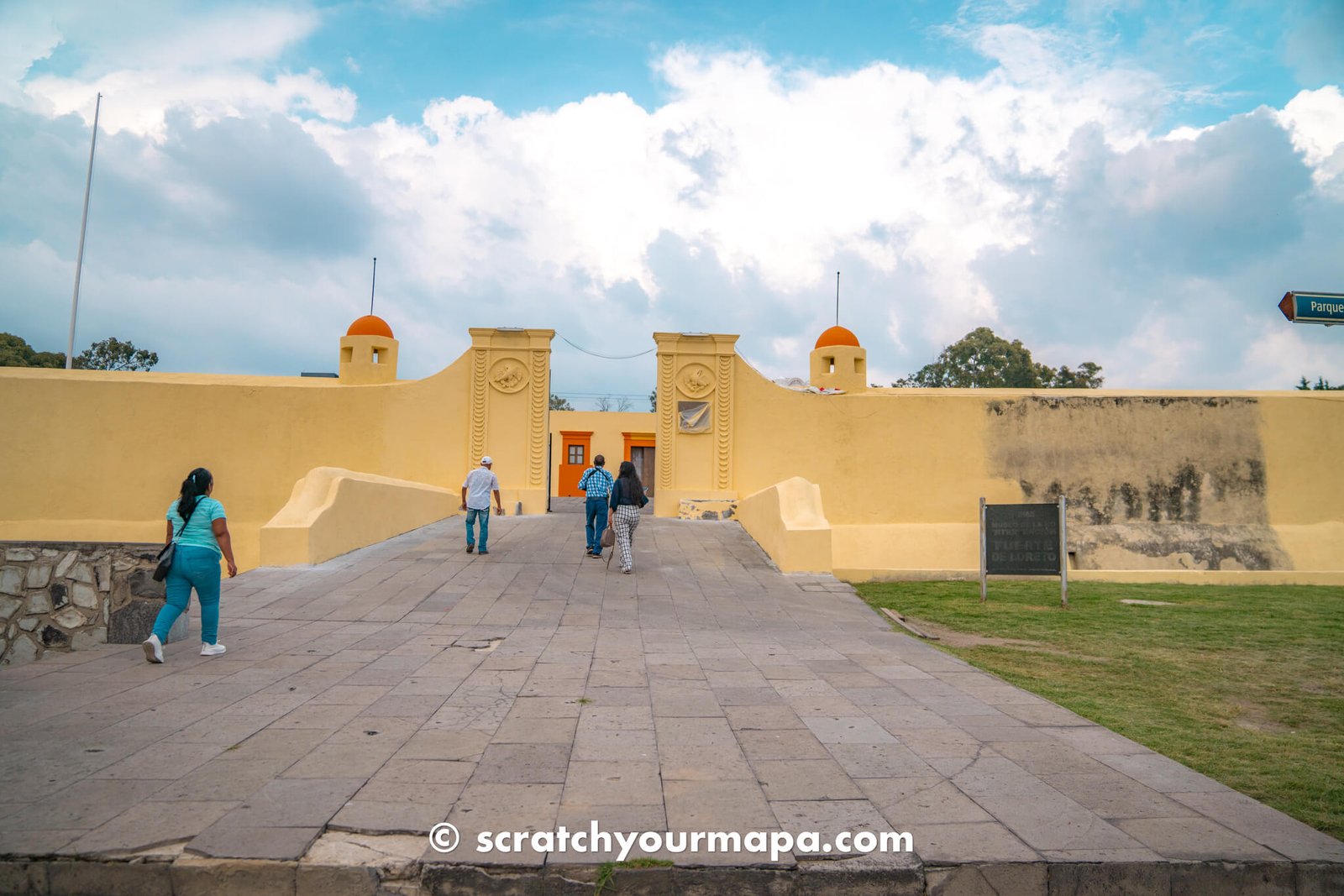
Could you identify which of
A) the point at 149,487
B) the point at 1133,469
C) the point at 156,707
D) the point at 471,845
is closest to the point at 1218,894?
the point at 471,845

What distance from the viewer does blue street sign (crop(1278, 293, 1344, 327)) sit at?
505 cm

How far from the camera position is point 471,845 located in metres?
2.87

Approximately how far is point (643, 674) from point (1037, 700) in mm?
2519

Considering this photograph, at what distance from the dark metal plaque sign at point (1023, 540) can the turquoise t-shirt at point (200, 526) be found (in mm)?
8059

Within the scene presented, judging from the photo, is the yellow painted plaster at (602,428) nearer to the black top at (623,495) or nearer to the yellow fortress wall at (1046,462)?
the yellow fortress wall at (1046,462)

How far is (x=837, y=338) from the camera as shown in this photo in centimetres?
1773

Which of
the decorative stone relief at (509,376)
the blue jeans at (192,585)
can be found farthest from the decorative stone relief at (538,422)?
the blue jeans at (192,585)

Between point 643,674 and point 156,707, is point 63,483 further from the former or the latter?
point 643,674

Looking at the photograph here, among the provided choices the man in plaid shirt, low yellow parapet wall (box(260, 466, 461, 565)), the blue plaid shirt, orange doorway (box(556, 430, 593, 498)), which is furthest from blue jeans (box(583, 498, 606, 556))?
orange doorway (box(556, 430, 593, 498))

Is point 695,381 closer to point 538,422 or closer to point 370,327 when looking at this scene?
point 538,422

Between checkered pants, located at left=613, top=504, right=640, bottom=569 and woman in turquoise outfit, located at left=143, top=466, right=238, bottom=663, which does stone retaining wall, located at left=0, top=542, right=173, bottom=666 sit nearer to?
woman in turquoise outfit, located at left=143, top=466, right=238, bottom=663

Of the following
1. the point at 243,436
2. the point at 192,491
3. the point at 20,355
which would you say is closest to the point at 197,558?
the point at 192,491

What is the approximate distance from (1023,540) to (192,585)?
8.59m

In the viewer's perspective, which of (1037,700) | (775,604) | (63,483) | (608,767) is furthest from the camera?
(63,483)
